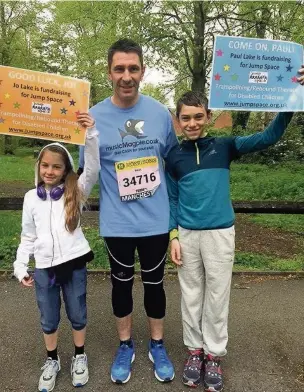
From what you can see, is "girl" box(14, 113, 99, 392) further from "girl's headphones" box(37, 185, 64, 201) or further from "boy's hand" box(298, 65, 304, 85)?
"boy's hand" box(298, 65, 304, 85)

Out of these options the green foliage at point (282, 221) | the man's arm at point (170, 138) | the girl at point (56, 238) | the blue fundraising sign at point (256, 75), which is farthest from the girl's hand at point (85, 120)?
the green foliage at point (282, 221)

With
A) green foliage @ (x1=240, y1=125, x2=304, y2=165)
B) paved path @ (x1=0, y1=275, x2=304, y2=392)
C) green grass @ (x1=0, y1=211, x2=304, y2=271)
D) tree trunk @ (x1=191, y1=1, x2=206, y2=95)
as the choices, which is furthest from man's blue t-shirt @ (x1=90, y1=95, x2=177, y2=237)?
green foliage @ (x1=240, y1=125, x2=304, y2=165)

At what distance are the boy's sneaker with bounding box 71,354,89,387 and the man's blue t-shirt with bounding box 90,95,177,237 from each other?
35.2 inches

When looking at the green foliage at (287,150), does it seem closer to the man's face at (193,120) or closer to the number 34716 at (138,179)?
the man's face at (193,120)

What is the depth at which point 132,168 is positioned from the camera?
278 centimetres

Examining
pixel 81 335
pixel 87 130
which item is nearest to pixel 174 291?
pixel 81 335

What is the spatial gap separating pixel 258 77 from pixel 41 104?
1.44 m

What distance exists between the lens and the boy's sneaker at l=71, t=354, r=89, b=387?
2781 mm

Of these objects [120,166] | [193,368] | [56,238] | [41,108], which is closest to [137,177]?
[120,166]

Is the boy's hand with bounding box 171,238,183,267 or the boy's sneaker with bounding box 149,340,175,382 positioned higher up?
the boy's hand with bounding box 171,238,183,267

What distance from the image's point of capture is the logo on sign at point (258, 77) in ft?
8.99

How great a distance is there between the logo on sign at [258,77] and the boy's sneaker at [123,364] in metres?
2.08

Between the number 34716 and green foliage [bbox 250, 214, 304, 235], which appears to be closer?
the number 34716

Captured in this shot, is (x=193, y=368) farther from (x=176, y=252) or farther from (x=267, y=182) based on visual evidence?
(x=267, y=182)
